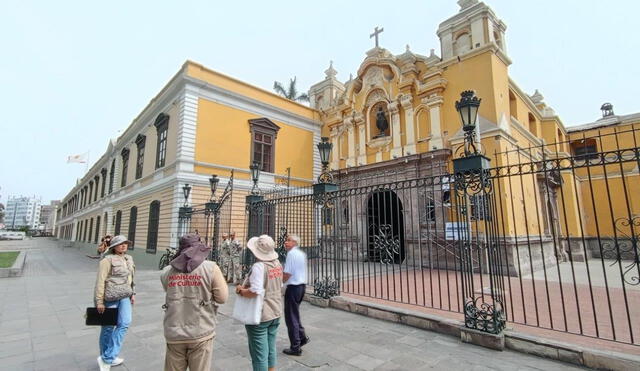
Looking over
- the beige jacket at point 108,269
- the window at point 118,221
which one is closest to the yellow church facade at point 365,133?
the window at point 118,221

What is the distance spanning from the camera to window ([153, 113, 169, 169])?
15.1 m

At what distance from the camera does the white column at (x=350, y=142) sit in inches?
622

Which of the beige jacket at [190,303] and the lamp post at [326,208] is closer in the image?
the beige jacket at [190,303]

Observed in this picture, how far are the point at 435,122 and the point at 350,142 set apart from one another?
15.3ft

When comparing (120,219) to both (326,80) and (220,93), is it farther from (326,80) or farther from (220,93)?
(326,80)

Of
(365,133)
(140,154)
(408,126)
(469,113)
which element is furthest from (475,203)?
(140,154)

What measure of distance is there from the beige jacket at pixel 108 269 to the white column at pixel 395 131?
11.8 metres

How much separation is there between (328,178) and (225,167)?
8.65 m

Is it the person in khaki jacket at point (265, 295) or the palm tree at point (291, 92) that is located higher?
the palm tree at point (291, 92)

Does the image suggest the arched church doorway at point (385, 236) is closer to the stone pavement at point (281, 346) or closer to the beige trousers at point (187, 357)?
the stone pavement at point (281, 346)

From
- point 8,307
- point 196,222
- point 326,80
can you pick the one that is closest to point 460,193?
point 8,307

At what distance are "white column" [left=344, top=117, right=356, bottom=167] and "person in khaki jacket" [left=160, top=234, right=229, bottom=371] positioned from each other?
13433 millimetres

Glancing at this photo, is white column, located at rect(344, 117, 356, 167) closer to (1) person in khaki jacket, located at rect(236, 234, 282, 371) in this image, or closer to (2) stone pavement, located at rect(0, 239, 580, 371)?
(2) stone pavement, located at rect(0, 239, 580, 371)

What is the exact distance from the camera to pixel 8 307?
652cm
